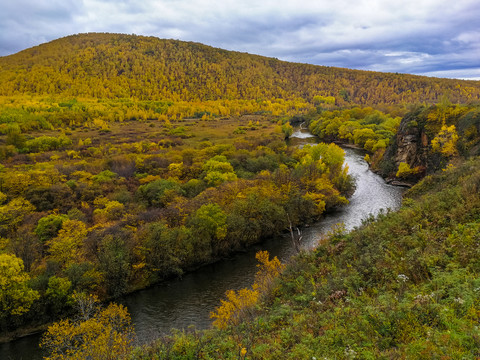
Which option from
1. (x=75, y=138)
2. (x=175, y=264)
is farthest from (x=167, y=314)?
(x=75, y=138)

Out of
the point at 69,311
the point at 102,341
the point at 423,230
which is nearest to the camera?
the point at 423,230

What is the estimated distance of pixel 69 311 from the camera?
27469mm

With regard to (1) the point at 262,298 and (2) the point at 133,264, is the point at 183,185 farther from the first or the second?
(1) the point at 262,298

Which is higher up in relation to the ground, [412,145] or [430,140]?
[430,140]

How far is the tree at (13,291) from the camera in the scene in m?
25.1

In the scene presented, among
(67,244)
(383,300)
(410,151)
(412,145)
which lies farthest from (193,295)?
(412,145)

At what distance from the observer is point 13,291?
2519 centimetres

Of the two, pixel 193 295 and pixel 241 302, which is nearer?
pixel 241 302

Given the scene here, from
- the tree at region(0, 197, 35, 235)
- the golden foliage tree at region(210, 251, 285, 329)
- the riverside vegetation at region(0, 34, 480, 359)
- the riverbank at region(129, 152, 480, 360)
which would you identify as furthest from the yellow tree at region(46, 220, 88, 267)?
the riverbank at region(129, 152, 480, 360)

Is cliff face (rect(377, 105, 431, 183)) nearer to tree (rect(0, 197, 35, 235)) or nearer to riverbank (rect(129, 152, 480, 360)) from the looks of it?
riverbank (rect(129, 152, 480, 360))

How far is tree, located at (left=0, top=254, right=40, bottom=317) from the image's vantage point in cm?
2506

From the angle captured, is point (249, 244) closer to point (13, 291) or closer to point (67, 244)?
point (67, 244)

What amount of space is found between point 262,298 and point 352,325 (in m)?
8.92

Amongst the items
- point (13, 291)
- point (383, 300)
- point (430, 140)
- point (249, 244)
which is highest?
point (383, 300)
